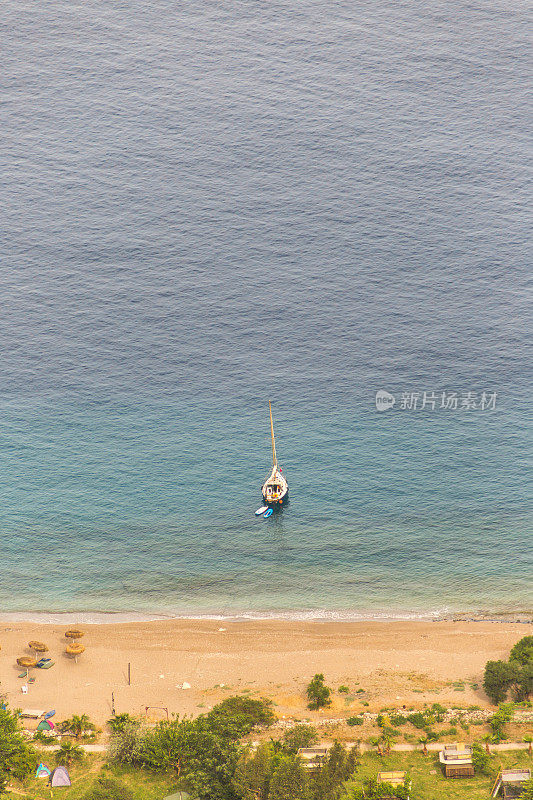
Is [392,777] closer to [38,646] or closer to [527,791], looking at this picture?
[527,791]

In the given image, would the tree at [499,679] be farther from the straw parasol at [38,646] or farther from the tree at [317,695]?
the straw parasol at [38,646]

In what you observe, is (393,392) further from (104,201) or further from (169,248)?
(104,201)

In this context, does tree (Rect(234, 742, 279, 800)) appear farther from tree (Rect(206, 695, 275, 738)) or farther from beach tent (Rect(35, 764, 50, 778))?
beach tent (Rect(35, 764, 50, 778))

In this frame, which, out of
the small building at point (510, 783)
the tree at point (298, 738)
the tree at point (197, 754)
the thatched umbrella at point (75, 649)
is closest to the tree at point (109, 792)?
the tree at point (197, 754)

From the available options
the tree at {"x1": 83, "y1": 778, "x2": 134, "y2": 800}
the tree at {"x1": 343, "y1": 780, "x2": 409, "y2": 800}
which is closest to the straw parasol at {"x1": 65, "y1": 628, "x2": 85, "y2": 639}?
the tree at {"x1": 83, "y1": 778, "x2": 134, "y2": 800}

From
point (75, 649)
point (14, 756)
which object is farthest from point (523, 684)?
point (14, 756)

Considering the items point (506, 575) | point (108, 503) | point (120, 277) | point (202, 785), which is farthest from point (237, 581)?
point (120, 277)
